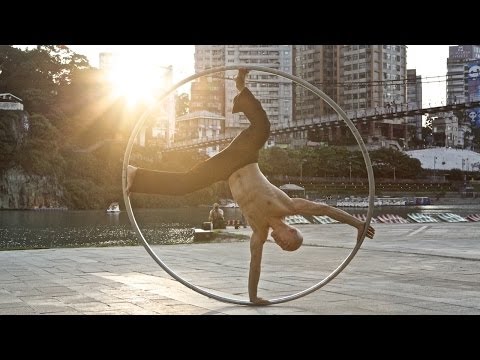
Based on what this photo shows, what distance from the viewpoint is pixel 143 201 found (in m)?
28.9

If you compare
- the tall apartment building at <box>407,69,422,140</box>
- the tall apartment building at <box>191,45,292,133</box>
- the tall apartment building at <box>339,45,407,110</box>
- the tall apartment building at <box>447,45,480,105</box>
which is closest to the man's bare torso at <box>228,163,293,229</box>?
A: the tall apartment building at <box>191,45,292,133</box>

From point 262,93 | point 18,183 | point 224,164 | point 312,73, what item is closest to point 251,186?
point 224,164

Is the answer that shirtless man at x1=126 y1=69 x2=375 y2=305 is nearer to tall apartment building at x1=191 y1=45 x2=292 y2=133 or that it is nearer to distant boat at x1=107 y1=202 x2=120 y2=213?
tall apartment building at x1=191 y1=45 x2=292 y2=133

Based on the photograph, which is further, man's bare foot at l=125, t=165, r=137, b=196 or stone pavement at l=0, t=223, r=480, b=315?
stone pavement at l=0, t=223, r=480, b=315

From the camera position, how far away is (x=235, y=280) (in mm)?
10469

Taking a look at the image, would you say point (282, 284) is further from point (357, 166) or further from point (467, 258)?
point (357, 166)

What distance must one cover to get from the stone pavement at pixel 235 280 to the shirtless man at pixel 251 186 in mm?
866

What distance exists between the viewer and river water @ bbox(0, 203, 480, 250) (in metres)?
24.1

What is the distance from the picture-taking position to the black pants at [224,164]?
→ 24.4 feet

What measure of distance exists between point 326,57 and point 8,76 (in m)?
14.6

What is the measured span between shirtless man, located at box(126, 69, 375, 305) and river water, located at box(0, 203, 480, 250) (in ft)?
42.4

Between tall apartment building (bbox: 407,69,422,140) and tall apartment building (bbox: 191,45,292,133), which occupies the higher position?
tall apartment building (bbox: 407,69,422,140)

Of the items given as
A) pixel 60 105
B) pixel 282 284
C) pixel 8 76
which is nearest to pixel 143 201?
pixel 60 105

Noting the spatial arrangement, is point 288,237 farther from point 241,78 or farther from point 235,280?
point 235,280
